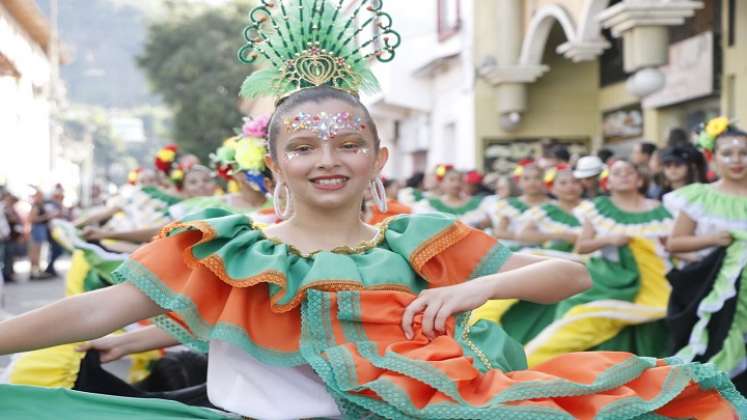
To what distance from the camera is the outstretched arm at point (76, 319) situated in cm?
294

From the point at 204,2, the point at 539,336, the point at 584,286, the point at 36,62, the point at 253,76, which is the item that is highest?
the point at 204,2

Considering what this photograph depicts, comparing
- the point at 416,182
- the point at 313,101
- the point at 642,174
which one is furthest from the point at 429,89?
the point at 313,101

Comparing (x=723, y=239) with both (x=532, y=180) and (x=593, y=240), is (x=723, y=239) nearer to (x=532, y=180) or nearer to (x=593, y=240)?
(x=593, y=240)

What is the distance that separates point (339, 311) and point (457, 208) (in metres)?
8.90

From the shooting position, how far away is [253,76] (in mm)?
3693

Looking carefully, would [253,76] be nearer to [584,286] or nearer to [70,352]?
[584,286]

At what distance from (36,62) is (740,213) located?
2453 cm

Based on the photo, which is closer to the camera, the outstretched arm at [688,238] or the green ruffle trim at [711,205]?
the outstretched arm at [688,238]

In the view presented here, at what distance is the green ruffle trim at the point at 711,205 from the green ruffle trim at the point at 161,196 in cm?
469

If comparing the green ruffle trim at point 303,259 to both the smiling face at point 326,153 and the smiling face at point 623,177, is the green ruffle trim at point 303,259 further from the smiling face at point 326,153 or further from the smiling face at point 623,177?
the smiling face at point 623,177

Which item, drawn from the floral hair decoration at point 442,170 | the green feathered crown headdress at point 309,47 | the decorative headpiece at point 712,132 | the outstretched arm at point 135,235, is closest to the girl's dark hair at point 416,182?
the floral hair decoration at point 442,170

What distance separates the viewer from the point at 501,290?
314cm

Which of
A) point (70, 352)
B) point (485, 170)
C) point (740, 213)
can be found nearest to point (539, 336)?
point (740, 213)

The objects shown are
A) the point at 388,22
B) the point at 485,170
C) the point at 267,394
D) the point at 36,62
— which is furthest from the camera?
the point at 36,62
